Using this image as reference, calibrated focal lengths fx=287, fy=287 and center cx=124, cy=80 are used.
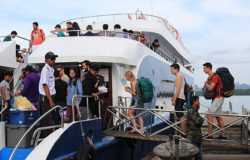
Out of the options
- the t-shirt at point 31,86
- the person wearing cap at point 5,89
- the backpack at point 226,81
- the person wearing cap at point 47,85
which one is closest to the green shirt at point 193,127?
the backpack at point 226,81

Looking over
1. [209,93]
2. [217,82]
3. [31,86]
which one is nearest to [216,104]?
[209,93]

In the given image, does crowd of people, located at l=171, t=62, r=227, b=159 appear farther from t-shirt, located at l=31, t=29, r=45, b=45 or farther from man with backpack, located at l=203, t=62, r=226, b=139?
t-shirt, located at l=31, t=29, r=45, b=45

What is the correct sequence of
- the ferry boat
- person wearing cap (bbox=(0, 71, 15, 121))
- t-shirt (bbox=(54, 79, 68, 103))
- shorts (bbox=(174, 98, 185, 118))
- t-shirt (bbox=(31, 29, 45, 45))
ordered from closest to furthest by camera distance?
the ferry boat, t-shirt (bbox=(54, 79, 68, 103)), shorts (bbox=(174, 98, 185, 118)), person wearing cap (bbox=(0, 71, 15, 121)), t-shirt (bbox=(31, 29, 45, 45))

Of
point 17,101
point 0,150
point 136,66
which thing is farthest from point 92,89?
point 136,66

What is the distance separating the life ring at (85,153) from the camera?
5561mm

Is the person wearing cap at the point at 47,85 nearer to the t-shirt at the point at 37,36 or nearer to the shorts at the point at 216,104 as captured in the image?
the shorts at the point at 216,104

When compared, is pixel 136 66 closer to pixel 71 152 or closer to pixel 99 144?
pixel 99 144

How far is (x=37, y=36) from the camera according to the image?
10383mm

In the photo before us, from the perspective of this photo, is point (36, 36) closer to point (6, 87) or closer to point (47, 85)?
point (6, 87)

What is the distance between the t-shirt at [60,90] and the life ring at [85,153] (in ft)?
4.70

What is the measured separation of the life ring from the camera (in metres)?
5.56

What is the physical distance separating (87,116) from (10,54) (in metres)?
5.22

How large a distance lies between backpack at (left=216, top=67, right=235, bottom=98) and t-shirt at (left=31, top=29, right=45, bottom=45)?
666 centimetres

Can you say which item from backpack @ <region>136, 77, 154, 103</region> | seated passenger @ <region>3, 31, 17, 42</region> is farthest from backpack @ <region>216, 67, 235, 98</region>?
seated passenger @ <region>3, 31, 17, 42</region>
